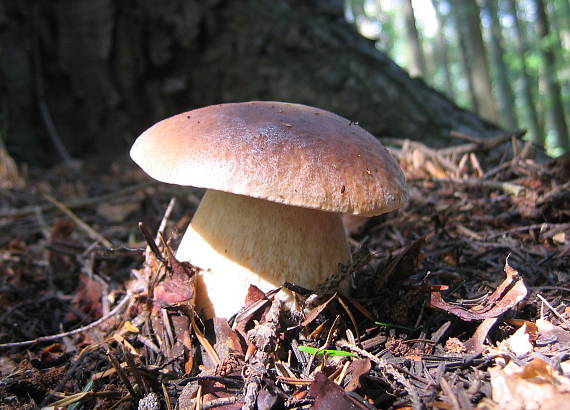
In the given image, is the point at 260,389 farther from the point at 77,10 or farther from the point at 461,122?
the point at 77,10

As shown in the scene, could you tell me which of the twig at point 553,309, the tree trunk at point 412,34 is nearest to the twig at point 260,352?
the twig at point 553,309

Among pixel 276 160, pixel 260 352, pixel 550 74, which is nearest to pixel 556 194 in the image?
pixel 276 160

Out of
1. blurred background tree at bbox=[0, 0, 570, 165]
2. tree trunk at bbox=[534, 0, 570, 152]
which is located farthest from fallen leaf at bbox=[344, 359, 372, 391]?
tree trunk at bbox=[534, 0, 570, 152]

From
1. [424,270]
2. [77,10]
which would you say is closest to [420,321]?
[424,270]

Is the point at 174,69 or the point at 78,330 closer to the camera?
the point at 78,330

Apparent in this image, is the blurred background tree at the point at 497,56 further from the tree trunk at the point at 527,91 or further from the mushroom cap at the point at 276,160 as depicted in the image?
the mushroom cap at the point at 276,160

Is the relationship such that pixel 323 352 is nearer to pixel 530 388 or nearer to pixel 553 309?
pixel 530 388
